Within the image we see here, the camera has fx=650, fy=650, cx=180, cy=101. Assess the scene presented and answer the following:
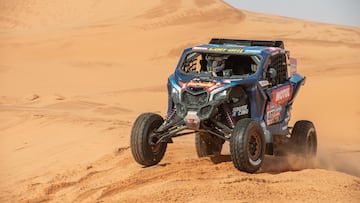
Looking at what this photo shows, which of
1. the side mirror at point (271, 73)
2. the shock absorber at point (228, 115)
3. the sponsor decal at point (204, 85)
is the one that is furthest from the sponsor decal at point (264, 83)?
the sponsor decal at point (204, 85)

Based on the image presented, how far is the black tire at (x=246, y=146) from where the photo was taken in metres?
8.14

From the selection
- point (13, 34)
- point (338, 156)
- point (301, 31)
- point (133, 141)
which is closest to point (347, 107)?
point (338, 156)

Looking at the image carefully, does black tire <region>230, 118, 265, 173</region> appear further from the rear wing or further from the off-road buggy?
the rear wing

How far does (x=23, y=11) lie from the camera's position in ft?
152

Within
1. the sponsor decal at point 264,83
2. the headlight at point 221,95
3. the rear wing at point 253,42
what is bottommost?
the headlight at point 221,95

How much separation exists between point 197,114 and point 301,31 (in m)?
31.5

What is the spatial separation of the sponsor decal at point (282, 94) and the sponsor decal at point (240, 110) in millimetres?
682

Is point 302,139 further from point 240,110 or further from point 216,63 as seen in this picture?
point 216,63

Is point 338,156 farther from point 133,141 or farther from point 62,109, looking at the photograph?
point 62,109

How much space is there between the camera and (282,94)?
33.1ft

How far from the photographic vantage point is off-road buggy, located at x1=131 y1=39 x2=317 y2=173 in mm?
8578

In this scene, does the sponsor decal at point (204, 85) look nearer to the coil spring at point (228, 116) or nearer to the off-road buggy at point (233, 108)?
the off-road buggy at point (233, 108)

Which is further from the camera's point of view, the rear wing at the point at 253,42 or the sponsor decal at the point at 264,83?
the rear wing at the point at 253,42

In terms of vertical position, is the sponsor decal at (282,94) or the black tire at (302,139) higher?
the sponsor decal at (282,94)
